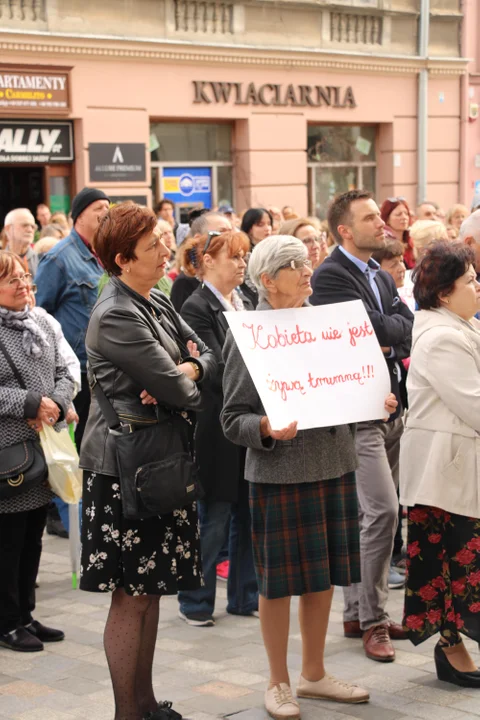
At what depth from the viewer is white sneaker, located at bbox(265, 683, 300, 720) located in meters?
4.72

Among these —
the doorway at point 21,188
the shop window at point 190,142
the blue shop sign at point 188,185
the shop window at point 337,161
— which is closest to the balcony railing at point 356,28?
the shop window at point 337,161

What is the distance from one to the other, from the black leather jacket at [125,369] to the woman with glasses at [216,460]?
5.26ft

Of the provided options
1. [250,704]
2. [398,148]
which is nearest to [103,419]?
[250,704]

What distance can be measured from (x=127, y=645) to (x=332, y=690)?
95 cm

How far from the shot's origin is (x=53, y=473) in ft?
19.5

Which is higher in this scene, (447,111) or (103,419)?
(447,111)

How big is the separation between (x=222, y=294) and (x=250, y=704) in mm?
2238

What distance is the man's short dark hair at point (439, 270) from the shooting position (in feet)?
16.6

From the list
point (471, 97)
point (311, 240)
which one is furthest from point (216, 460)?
point (471, 97)

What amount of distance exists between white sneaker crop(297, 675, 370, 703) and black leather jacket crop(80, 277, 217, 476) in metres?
1.32

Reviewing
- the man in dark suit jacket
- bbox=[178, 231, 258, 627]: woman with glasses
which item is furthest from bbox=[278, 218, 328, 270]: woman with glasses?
the man in dark suit jacket

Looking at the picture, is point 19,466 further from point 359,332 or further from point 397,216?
point 397,216

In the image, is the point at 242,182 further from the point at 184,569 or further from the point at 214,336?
the point at 184,569

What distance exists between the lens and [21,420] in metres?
5.84
